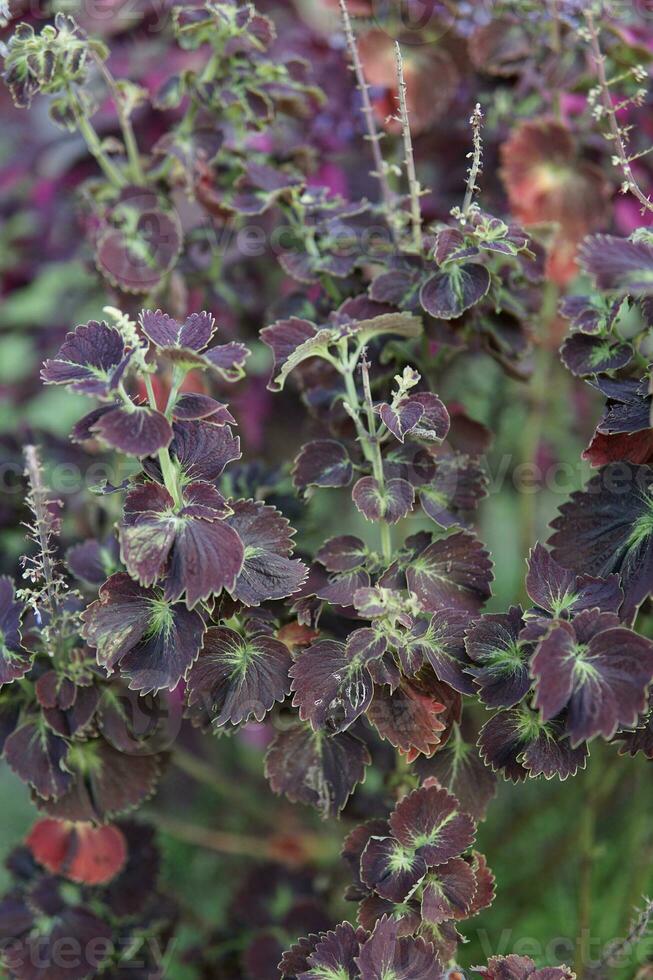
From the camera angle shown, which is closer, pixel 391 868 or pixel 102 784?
pixel 391 868

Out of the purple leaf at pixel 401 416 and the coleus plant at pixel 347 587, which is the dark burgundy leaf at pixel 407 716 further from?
the purple leaf at pixel 401 416

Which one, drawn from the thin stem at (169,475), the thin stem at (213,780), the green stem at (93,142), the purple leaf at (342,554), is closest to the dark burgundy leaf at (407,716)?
the purple leaf at (342,554)

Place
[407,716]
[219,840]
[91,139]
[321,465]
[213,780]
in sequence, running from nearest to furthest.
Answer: [407,716], [321,465], [91,139], [213,780], [219,840]

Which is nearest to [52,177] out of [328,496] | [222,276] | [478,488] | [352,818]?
[222,276]

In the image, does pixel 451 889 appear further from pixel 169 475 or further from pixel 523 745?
pixel 169 475

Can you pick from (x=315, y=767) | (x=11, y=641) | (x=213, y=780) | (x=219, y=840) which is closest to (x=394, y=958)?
(x=315, y=767)

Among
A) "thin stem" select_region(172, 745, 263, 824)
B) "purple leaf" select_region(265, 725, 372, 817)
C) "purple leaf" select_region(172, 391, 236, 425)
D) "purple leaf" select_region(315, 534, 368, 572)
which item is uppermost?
"purple leaf" select_region(172, 391, 236, 425)

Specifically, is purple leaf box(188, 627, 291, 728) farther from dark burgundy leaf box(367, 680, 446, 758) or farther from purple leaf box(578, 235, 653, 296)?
purple leaf box(578, 235, 653, 296)

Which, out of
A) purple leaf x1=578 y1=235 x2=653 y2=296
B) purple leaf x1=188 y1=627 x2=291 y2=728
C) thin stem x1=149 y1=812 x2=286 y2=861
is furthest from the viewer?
thin stem x1=149 y1=812 x2=286 y2=861

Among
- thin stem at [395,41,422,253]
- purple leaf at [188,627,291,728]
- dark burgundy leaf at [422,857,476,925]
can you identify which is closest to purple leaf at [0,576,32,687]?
purple leaf at [188,627,291,728]
